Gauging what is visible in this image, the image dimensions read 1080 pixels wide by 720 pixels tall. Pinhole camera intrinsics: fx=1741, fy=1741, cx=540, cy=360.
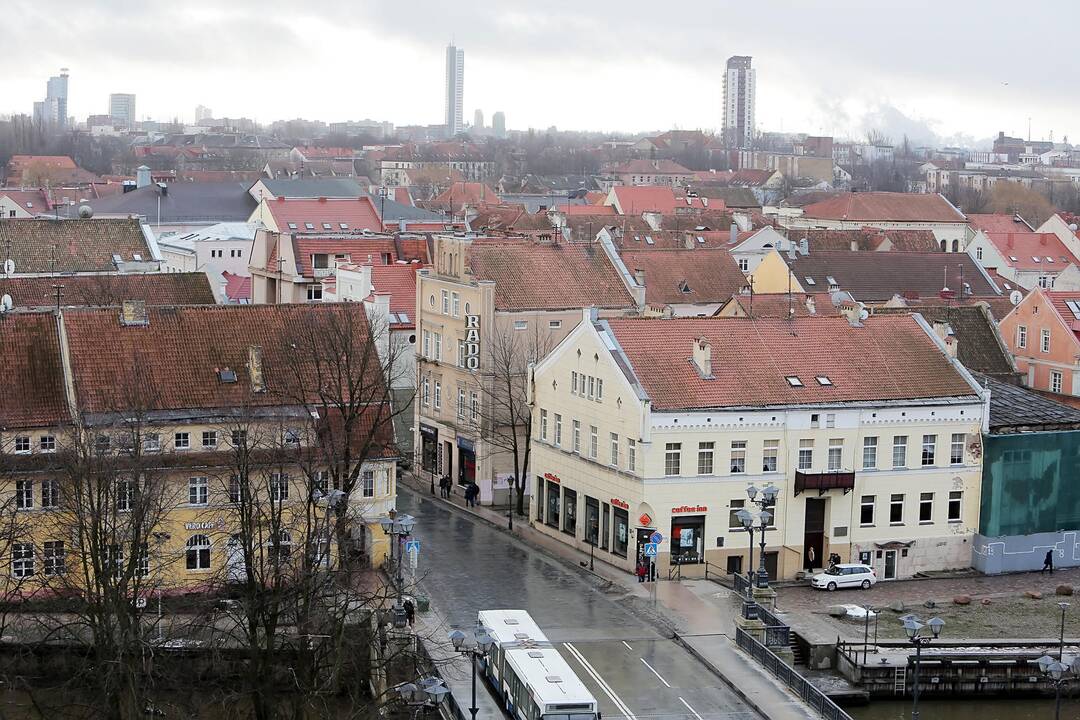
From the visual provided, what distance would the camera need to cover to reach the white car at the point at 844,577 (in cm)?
5417

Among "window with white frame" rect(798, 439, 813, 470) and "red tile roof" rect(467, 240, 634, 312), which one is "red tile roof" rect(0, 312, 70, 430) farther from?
"window with white frame" rect(798, 439, 813, 470)

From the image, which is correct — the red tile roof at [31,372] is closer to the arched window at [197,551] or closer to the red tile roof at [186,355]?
the red tile roof at [186,355]

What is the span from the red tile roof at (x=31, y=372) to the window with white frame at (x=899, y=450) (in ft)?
85.8

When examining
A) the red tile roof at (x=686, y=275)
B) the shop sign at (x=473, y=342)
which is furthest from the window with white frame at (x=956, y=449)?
the red tile roof at (x=686, y=275)

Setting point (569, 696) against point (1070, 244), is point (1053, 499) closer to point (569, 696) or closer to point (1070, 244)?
point (569, 696)

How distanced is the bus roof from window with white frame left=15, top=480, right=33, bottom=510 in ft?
42.9

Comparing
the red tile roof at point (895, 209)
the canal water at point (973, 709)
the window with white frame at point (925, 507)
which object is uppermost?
the red tile roof at point (895, 209)

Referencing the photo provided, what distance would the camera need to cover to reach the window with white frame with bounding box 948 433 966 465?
57.6m

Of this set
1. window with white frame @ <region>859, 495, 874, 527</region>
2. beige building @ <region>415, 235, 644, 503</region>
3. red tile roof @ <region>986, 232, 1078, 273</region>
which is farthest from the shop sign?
red tile roof @ <region>986, 232, 1078, 273</region>

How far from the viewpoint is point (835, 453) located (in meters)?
56.3

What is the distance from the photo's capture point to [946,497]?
189ft

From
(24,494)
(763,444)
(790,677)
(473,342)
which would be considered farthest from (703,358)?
(24,494)

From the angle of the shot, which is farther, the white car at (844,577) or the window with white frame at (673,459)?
the window with white frame at (673,459)

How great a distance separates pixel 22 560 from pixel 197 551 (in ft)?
17.8
